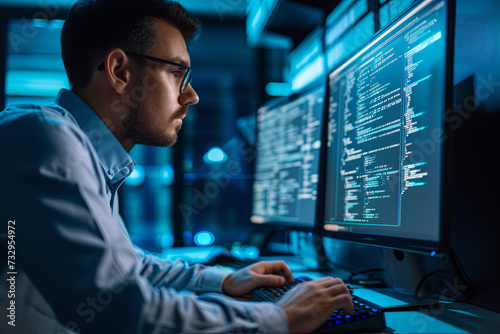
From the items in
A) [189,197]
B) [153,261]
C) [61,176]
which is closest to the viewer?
[61,176]

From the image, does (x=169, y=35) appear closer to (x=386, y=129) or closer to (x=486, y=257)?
(x=386, y=129)

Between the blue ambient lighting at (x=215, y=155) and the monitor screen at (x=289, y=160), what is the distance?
1.49 m

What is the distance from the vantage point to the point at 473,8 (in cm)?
92

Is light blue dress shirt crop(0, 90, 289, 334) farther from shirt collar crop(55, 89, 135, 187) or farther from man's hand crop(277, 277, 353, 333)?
shirt collar crop(55, 89, 135, 187)

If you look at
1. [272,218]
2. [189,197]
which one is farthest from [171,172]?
[272,218]

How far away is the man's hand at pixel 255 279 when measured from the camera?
87 centimetres

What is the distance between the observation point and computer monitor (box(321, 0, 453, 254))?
28.6 inches

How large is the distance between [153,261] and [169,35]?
63cm

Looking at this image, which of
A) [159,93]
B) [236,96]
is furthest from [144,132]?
[236,96]

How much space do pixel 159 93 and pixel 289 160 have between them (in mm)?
647

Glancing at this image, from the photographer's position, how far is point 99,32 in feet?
3.23

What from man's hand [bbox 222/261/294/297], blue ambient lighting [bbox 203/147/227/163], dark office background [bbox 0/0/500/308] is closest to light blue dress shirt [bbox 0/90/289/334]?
man's hand [bbox 222/261/294/297]

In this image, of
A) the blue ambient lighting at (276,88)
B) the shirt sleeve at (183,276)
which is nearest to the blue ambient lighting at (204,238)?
the blue ambient lighting at (276,88)

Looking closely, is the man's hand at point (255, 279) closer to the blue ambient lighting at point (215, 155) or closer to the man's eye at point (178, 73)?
the man's eye at point (178, 73)
